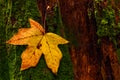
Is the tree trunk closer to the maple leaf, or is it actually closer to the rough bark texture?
the rough bark texture

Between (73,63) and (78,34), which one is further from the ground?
(78,34)

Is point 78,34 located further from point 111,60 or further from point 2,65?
point 2,65

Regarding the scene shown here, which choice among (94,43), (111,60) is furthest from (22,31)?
(111,60)

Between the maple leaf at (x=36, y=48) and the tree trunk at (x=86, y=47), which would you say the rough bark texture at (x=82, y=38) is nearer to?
the tree trunk at (x=86, y=47)

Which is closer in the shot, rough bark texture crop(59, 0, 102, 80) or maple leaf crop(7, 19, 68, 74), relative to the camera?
maple leaf crop(7, 19, 68, 74)

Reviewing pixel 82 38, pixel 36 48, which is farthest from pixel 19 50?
pixel 82 38

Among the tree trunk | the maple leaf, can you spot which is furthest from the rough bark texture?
the maple leaf

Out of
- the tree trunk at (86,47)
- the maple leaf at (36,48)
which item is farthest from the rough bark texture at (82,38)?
the maple leaf at (36,48)

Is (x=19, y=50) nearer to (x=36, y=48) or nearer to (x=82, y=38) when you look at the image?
(x=36, y=48)

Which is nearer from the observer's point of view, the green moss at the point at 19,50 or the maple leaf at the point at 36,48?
the maple leaf at the point at 36,48
